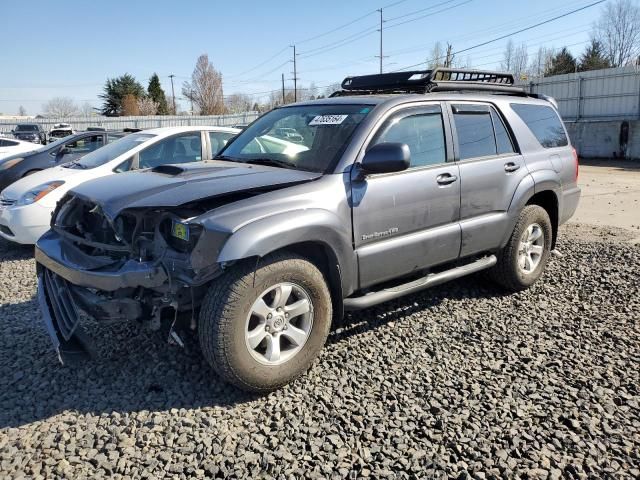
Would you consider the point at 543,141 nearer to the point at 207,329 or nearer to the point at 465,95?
the point at 465,95

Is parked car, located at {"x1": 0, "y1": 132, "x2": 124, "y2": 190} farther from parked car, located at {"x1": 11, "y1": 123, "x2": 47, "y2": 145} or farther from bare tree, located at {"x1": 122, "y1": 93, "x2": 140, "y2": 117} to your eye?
bare tree, located at {"x1": 122, "y1": 93, "x2": 140, "y2": 117}

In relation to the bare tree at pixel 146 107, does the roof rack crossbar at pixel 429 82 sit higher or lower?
lower

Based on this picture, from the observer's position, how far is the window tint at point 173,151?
23.5 feet

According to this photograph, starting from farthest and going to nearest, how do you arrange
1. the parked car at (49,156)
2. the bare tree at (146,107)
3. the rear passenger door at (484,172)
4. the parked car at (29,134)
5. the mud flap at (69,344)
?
the bare tree at (146,107) < the parked car at (29,134) < the parked car at (49,156) < the rear passenger door at (484,172) < the mud flap at (69,344)

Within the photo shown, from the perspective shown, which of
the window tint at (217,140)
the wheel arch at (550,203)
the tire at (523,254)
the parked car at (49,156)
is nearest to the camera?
the tire at (523,254)

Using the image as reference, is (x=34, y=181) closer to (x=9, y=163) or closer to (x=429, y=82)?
(x=9, y=163)

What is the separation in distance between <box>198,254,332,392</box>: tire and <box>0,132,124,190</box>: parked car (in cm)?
727

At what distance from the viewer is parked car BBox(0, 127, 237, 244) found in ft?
21.2

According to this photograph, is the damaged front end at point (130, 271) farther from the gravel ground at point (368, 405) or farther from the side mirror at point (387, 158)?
the side mirror at point (387, 158)

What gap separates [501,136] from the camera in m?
4.90

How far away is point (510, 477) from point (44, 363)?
315 cm

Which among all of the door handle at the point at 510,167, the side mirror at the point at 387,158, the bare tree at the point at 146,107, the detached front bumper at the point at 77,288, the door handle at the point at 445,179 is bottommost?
the detached front bumper at the point at 77,288

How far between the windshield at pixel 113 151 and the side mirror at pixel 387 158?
4.70m

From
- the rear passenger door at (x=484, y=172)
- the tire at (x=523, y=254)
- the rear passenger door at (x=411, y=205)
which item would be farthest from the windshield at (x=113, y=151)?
the tire at (x=523, y=254)
